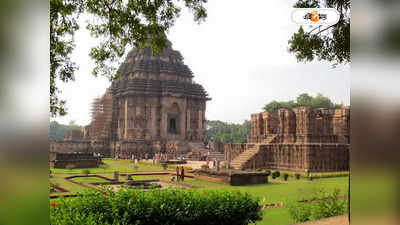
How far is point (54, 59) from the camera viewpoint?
3750 millimetres

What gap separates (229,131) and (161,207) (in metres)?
1.40

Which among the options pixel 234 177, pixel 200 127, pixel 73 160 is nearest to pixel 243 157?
pixel 234 177

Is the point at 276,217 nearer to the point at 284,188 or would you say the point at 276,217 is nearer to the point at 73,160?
the point at 284,188

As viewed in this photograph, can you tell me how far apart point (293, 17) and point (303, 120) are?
6.89ft

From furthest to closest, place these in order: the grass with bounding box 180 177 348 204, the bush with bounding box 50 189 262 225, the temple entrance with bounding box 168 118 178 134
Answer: the temple entrance with bounding box 168 118 178 134
the grass with bounding box 180 177 348 204
the bush with bounding box 50 189 262 225

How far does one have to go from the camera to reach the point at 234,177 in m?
4.33

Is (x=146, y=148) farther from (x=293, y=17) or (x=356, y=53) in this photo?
(x=356, y=53)

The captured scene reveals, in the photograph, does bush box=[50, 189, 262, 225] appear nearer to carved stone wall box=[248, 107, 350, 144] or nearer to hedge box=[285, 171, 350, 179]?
hedge box=[285, 171, 350, 179]

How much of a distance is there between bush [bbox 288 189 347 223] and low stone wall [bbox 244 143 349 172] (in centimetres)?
41

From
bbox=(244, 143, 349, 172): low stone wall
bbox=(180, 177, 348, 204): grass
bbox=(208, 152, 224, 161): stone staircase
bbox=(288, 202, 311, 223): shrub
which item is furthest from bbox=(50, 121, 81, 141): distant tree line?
bbox=(288, 202, 311, 223): shrub

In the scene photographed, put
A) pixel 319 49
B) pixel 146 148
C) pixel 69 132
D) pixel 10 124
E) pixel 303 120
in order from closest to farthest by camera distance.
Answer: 1. pixel 10 124
2. pixel 319 49
3. pixel 69 132
4. pixel 303 120
5. pixel 146 148

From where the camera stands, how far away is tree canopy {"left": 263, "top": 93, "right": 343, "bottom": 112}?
4.12 m

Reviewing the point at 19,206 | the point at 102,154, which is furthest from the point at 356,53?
the point at 102,154

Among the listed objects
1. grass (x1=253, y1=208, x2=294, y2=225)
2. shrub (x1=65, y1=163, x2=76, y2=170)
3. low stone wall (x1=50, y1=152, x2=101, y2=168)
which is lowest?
grass (x1=253, y1=208, x2=294, y2=225)
